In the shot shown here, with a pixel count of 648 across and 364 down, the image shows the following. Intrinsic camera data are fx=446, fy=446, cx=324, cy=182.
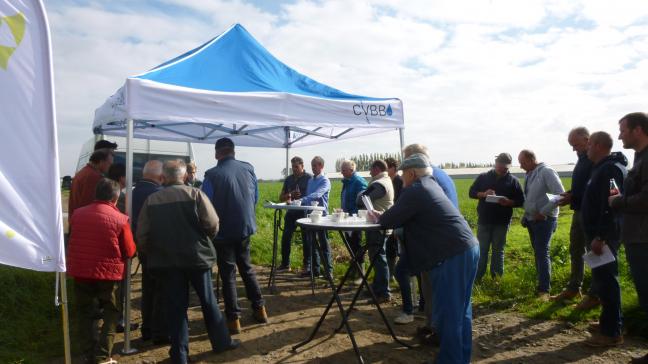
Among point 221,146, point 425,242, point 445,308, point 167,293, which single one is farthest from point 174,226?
point 445,308

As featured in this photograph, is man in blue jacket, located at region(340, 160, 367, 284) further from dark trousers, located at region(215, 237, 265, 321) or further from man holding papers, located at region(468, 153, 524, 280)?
dark trousers, located at region(215, 237, 265, 321)

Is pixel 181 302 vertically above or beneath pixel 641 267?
beneath

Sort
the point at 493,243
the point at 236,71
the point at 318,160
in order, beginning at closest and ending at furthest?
the point at 236,71
the point at 493,243
the point at 318,160

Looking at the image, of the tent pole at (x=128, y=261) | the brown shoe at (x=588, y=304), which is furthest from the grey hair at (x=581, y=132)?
the tent pole at (x=128, y=261)

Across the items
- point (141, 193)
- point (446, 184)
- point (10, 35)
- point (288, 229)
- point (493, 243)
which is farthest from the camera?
point (288, 229)

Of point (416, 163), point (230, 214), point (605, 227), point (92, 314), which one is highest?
point (416, 163)

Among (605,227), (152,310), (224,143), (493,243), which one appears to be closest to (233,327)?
(152,310)

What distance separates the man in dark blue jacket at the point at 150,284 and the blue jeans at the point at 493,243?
12.7 feet

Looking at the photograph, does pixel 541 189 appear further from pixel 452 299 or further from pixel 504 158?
pixel 452 299

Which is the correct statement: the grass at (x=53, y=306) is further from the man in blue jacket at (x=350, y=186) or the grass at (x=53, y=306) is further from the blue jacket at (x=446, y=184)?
the blue jacket at (x=446, y=184)

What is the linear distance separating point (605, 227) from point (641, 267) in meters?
0.44

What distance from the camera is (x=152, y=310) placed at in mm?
4207

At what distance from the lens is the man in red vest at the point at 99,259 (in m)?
3.37

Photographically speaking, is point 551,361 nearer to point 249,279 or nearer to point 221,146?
point 249,279
